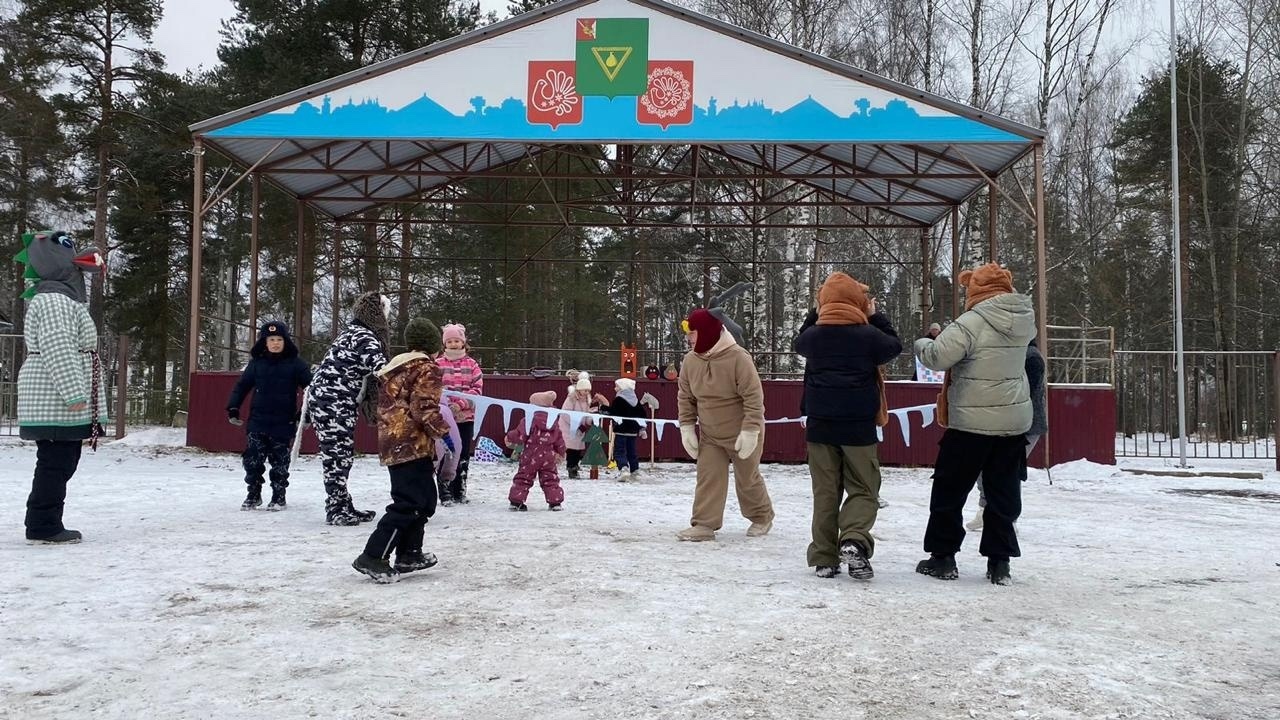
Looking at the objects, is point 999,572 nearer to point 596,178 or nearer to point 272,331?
point 272,331

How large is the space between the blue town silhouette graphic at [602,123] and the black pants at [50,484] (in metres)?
9.08

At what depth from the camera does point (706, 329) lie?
682 centimetres

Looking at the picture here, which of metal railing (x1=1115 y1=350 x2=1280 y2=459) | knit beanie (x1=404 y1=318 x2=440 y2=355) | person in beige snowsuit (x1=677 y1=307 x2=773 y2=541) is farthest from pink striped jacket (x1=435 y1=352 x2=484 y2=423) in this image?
metal railing (x1=1115 y1=350 x2=1280 y2=459)

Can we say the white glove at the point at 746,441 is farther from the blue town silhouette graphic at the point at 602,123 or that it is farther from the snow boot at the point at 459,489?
the blue town silhouette graphic at the point at 602,123

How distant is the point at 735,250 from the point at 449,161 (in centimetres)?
1225

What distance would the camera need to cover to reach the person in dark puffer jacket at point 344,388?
692 centimetres

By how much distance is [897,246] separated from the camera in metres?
33.2

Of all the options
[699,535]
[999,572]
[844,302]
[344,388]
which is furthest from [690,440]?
[344,388]

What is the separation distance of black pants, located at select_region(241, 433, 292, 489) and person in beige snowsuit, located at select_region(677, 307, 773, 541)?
3680 mm

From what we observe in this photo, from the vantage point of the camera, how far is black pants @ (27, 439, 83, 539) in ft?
20.1

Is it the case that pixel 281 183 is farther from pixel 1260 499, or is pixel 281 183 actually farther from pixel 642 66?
pixel 1260 499

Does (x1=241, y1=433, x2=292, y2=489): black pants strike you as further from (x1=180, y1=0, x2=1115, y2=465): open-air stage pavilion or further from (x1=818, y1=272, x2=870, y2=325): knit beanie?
(x1=180, y1=0, x2=1115, y2=465): open-air stage pavilion

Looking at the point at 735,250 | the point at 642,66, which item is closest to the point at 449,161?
the point at 642,66

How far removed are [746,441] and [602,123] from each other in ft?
29.4
